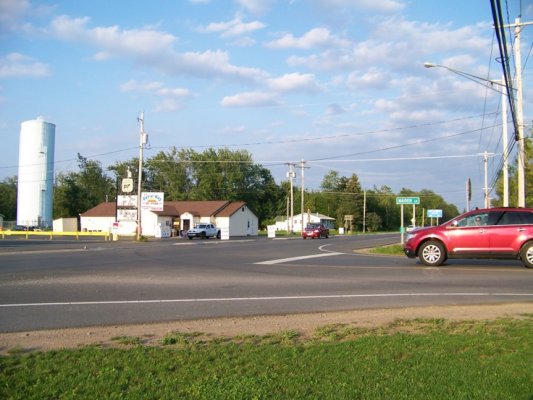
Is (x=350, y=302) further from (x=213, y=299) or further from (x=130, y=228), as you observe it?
(x=130, y=228)

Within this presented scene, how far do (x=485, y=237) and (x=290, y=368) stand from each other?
41.8 feet

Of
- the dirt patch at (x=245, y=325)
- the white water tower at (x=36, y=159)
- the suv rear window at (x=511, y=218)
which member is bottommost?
the dirt patch at (x=245, y=325)

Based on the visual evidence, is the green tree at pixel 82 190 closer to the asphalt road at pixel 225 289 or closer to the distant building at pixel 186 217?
the distant building at pixel 186 217

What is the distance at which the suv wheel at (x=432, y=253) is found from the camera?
55.7 ft

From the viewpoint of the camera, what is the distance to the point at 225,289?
1205 centimetres

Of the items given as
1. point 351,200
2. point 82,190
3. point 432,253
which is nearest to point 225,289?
point 432,253

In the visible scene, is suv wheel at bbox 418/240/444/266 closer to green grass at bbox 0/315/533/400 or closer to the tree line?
green grass at bbox 0/315/533/400

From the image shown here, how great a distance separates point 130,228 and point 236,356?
59.8 meters

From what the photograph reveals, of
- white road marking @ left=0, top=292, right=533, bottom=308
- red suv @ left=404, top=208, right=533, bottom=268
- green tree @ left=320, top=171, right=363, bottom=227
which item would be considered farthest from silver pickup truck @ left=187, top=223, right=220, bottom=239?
green tree @ left=320, top=171, right=363, bottom=227

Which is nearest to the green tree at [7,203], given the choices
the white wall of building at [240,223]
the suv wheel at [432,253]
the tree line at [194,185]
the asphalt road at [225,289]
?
the tree line at [194,185]

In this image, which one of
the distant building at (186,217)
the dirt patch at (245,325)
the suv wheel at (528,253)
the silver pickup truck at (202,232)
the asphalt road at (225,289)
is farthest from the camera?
the distant building at (186,217)

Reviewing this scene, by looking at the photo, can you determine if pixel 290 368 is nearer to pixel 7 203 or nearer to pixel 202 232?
pixel 202 232

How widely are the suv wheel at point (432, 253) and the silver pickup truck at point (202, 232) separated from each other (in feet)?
126

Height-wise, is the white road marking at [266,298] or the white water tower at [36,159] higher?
the white water tower at [36,159]
